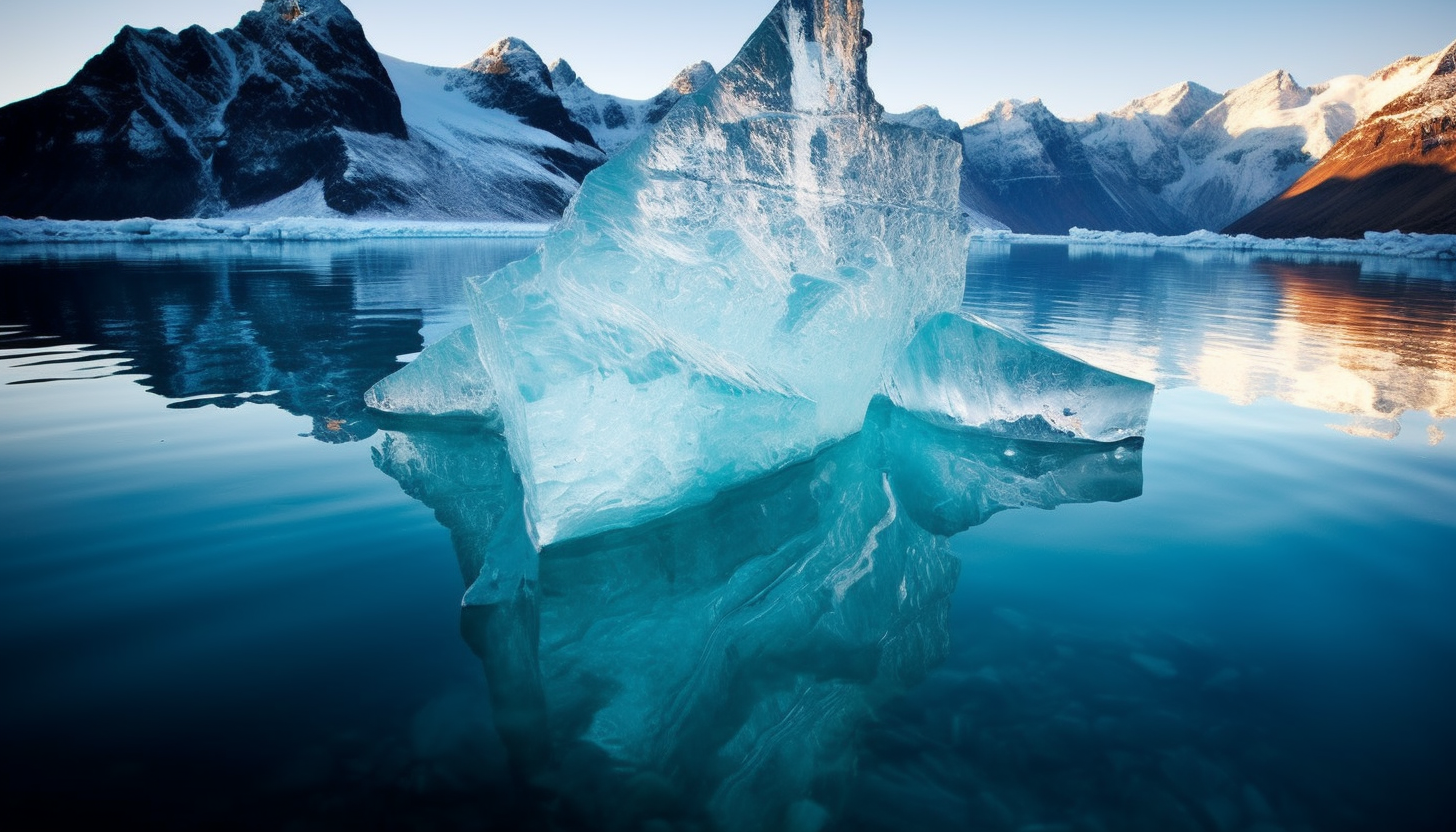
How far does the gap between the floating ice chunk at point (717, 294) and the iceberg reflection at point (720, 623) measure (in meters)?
0.34

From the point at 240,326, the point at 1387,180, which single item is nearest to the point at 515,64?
the point at 1387,180

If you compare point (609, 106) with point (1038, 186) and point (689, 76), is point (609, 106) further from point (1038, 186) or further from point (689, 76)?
point (1038, 186)

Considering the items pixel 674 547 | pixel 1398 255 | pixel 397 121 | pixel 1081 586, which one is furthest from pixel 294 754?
pixel 397 121

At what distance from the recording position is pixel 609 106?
175 meters

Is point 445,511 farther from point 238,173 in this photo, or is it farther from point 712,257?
point 238,173

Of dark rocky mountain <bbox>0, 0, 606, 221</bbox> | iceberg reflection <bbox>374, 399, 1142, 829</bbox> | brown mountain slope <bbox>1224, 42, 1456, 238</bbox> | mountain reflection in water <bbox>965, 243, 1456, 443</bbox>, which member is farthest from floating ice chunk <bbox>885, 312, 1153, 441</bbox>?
brown mountain slope <bbox>1224, 42, 1456, 238</bbox>

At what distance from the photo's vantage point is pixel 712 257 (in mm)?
4367

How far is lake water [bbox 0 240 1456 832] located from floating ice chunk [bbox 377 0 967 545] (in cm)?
37

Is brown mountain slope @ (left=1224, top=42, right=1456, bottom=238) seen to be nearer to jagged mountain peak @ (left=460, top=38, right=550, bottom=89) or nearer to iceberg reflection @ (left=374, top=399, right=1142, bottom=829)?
iceberg reflection @ (left=374, top=399, right=1142, bottom=829)

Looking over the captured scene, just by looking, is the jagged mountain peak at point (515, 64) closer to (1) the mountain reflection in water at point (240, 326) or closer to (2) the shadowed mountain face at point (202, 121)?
(2) the shadowed mountain face at point (202, 121)

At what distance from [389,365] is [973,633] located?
22.3ft

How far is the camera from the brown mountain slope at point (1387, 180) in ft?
285

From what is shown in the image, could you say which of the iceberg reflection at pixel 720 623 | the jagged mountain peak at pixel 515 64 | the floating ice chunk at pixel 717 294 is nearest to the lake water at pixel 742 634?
the iceberg reflection at pixel 720 623

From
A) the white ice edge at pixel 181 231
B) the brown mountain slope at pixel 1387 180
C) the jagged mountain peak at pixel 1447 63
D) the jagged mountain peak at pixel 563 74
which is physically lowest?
the white ice edge at pixel 181 231
